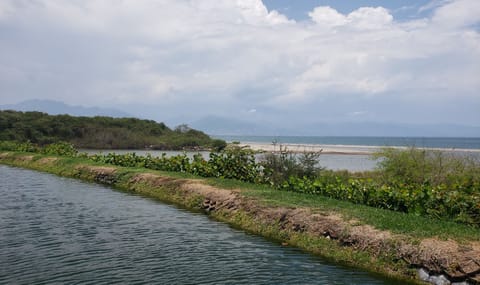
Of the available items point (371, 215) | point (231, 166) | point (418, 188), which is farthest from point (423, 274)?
point (231, 166)

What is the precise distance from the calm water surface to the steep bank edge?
62cm

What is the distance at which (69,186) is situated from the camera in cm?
2409

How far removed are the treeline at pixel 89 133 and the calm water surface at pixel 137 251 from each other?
59244 mm

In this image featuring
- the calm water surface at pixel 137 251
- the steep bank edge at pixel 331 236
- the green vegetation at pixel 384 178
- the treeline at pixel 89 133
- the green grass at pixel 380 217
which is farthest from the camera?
the treeline at pixel 89 133

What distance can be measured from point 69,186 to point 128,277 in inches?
643

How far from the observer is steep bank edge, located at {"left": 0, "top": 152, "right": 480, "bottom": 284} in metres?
9.73

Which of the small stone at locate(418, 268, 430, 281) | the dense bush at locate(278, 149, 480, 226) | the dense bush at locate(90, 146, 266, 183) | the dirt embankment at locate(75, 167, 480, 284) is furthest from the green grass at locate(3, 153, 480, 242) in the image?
the dense bush at locate(90, 146, 266, 183)

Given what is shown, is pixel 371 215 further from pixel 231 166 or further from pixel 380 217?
pixel 231 166

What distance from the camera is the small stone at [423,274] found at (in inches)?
385

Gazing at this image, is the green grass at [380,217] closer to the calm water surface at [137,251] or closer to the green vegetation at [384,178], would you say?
the green vegetation at [384,178]

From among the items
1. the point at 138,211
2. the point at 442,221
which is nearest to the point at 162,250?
the point at 138,211

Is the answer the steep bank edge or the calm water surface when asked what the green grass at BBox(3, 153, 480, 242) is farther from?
the calm water surface

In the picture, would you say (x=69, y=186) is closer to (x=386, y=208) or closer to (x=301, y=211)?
(x=301, y=211)

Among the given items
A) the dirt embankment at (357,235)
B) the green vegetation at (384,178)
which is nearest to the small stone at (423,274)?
the dirt embankment at (357,235)
